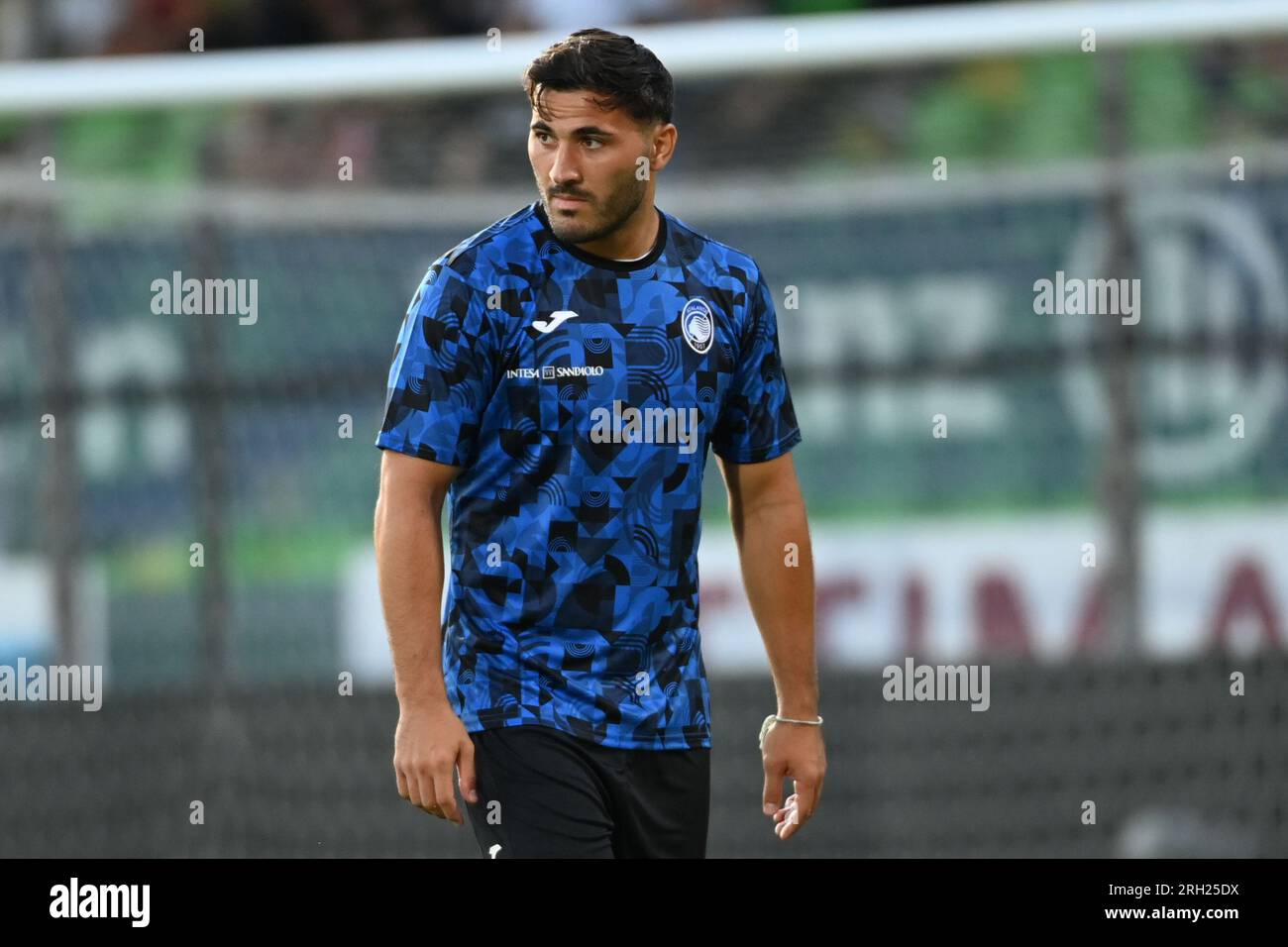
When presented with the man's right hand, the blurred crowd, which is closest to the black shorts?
the man's right hand

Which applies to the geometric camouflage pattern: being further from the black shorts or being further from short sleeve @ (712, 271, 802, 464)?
short sleeve @ (712, 271, 802, 464)

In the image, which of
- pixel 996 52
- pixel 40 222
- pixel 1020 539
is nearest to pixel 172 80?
pixel 40 222

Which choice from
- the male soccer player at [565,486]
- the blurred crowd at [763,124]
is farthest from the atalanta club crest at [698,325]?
the blurred crowd at [763,124]

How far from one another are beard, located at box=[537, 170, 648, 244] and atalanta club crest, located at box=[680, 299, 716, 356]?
21 centimetres

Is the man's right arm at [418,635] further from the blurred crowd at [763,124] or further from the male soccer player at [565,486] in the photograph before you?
the blurred crowd at [763,124]

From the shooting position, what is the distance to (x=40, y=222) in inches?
A: 285

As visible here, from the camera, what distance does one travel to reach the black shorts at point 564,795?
3.28 metres

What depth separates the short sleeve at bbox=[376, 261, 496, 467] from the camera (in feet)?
10.7

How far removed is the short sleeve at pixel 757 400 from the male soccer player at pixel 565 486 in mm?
125

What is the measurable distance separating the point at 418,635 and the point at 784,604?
0.81 meters

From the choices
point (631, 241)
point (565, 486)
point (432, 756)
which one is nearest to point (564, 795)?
point (432, 756)

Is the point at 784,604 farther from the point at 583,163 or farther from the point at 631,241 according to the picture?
the point at 583,163
